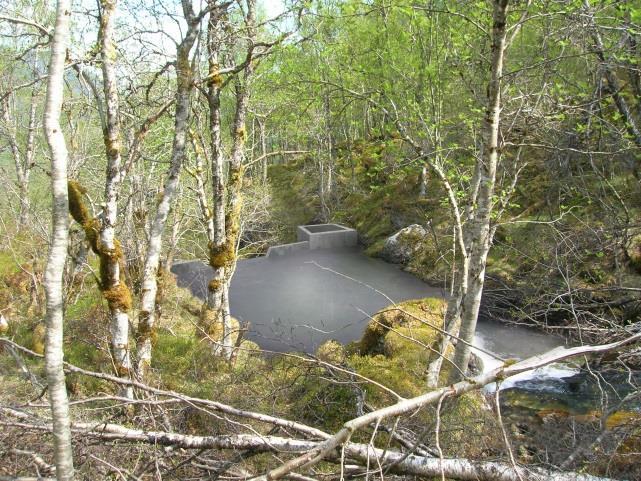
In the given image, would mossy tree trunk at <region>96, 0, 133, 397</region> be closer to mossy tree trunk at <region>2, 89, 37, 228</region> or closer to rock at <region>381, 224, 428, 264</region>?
mossy tree trunk at <region>2, 89, 37, 228</region>

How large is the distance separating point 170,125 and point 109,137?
534 centimetres

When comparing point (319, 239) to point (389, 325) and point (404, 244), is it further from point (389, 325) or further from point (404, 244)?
point (389, 325)

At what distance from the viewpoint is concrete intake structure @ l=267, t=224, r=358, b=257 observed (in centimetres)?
2234

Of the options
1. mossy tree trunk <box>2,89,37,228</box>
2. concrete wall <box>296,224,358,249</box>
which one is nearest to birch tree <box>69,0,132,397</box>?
mossy tree trunk <box>2,89,37,228</box>

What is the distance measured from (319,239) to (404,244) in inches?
195

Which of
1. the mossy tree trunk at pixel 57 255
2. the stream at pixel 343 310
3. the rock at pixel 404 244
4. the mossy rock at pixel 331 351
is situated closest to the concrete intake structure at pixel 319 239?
the stream at pixel 343 310

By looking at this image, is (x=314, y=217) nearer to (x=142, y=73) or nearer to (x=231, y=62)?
(x=231, y=62)

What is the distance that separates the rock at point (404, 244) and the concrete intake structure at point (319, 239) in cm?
318

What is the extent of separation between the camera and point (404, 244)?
19812 millimetres

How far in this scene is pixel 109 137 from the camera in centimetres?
593

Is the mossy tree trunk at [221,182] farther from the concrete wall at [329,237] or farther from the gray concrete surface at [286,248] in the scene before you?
the concrete wall at [329,237]

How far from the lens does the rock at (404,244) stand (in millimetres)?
19391

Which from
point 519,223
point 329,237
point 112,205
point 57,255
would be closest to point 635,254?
point 519,223

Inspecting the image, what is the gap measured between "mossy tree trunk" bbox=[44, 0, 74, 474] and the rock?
17792mm
